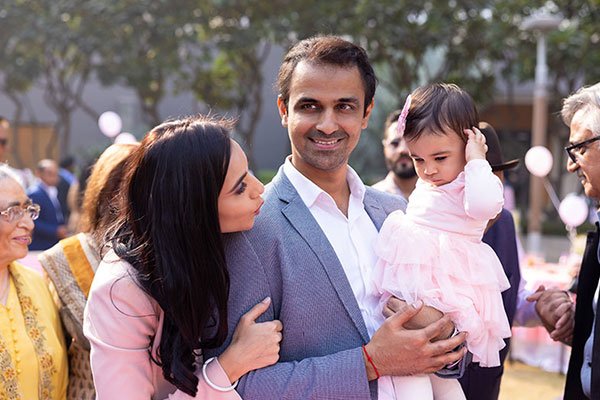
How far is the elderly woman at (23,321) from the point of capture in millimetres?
2355

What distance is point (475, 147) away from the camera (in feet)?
7.38

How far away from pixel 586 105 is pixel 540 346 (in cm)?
519

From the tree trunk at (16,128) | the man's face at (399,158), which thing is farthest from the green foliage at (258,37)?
the man's face at (399,158)

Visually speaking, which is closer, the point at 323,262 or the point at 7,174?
the point at 323,262

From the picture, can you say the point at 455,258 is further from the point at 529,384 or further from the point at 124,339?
the point at 529,384

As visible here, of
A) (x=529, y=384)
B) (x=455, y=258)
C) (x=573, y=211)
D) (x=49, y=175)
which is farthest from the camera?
(x=49, y=175)

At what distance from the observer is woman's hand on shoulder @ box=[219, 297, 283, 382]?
187 centimetres

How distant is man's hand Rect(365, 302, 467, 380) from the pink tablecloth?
418 centimetres

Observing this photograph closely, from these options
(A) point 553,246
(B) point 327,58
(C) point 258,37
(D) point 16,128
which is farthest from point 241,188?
(D) point 16,128

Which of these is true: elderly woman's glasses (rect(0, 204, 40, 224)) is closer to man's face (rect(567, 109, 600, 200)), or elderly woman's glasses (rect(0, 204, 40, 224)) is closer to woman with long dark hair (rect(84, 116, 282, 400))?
woman with long dark hair (rect(84, 116, 282, 400))

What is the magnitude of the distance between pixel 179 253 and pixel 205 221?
11cm

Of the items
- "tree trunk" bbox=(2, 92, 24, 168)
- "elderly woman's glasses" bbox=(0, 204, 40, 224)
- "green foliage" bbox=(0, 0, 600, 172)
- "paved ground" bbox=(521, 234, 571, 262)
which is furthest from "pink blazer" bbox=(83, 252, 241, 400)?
"tree trunk" bbox=(2, 92, 24, 168)

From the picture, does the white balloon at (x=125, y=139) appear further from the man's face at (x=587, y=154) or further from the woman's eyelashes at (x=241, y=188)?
the man's face at (x=587, y=154)

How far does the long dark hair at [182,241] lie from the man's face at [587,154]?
1.48 m
